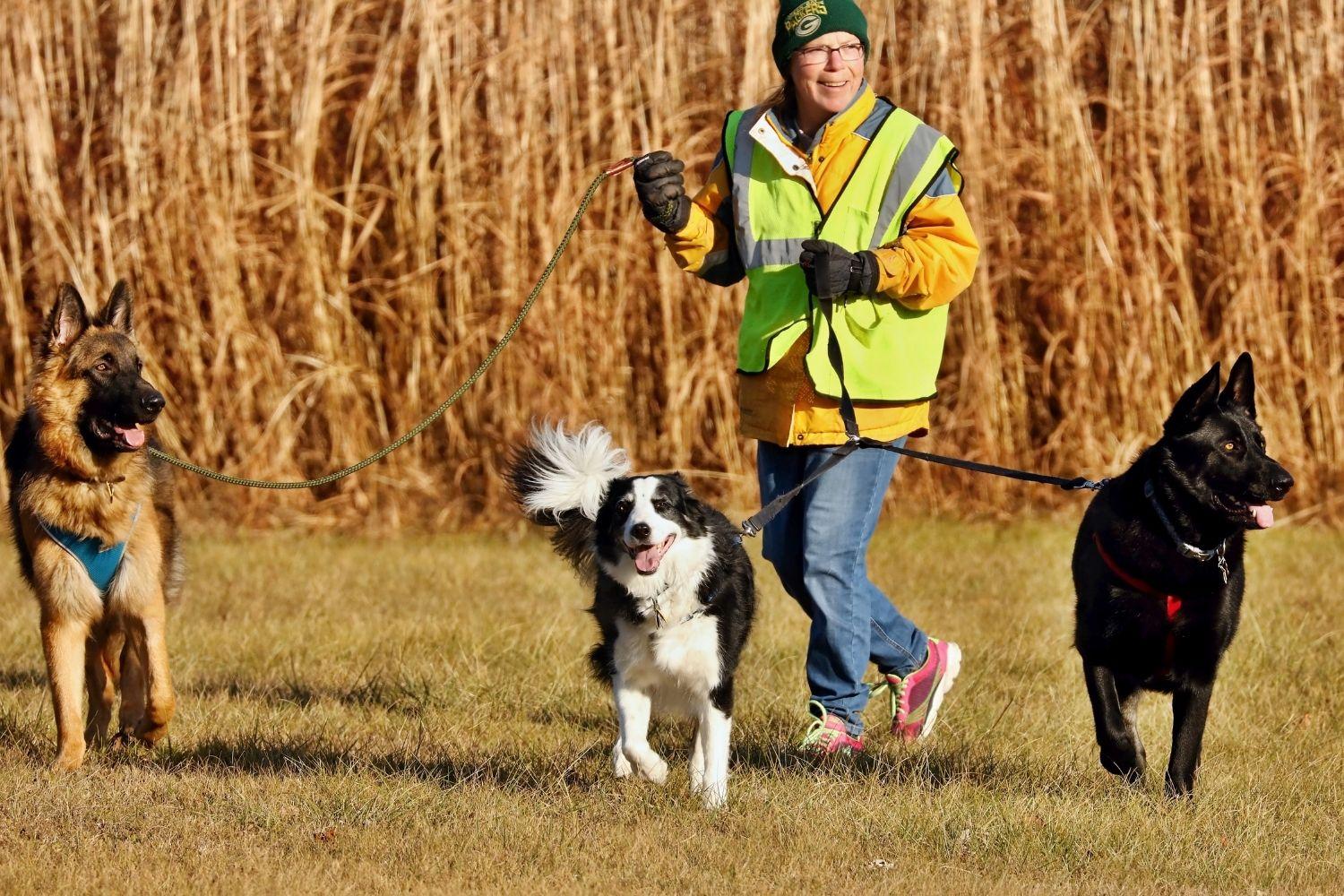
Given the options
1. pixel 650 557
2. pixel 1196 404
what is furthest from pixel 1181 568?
pixel 650 557

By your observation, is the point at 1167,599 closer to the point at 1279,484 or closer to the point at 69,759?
the point at 1279,484

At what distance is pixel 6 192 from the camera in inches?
381

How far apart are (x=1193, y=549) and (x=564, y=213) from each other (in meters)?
5.46

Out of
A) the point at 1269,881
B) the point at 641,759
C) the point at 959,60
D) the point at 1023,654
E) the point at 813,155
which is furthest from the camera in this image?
the point at 959,60

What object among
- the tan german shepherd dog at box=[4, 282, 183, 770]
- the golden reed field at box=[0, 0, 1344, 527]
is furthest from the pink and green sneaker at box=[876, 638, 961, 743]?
the golden reed field at box=[0, 0, 1344, 527]

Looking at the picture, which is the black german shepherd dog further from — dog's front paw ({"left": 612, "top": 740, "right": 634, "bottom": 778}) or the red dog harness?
dog's front paw ({"left": 612, "top": 740, "right": 634, "bottom": 778})

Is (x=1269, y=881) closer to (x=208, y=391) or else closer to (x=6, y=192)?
(x=208, y=391)

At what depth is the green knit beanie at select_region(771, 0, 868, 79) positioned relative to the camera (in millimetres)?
4984

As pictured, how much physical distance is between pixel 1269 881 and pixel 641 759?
5.49 ft

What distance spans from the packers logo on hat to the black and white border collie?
4.42 ft

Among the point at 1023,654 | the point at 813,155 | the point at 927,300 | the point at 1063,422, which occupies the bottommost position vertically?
the point at 1023,654

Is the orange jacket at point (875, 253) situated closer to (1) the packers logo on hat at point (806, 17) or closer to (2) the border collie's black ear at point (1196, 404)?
(1) the packers logo on hat at point (806, 17)

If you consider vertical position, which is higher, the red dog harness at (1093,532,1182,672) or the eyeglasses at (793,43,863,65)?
the eyeglasses at (793,43,863,65)

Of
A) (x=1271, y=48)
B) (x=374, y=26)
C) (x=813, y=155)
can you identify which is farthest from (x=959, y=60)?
(x=813, y=155)
